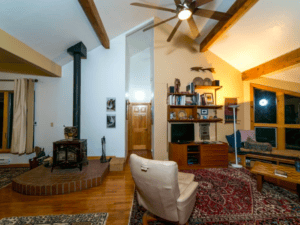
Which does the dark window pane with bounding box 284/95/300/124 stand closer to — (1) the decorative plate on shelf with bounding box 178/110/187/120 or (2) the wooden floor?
(1) the decorative plate on shelf with bounding box 178/110/187/120

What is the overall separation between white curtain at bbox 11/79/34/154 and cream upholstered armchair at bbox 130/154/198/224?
3625 mm

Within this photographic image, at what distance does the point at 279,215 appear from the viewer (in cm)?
181

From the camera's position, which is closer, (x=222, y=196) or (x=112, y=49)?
(x=222, y=196)

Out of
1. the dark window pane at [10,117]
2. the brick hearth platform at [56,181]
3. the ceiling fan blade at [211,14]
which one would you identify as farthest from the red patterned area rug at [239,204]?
the dark window pane at [10,117]

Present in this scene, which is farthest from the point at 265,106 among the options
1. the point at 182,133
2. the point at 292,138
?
the point at 182,133

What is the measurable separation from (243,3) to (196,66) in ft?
6.25

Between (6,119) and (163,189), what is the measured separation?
4688 mm

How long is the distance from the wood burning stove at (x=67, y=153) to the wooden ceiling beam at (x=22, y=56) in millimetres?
1701

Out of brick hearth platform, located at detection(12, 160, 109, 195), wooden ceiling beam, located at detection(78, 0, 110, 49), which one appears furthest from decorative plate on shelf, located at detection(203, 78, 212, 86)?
brick hearth platform, located at detection(12, 160, 109, 195)

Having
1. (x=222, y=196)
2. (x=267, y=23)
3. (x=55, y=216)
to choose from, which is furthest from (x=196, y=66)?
(x=55, y=216)

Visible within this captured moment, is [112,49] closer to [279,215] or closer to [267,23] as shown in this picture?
[267,23]

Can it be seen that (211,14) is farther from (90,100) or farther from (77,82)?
(90,100)

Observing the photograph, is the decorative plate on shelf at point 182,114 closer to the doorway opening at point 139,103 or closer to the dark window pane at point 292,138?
the doorway opening at point 139,103

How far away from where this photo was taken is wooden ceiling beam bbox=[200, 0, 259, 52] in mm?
2453
